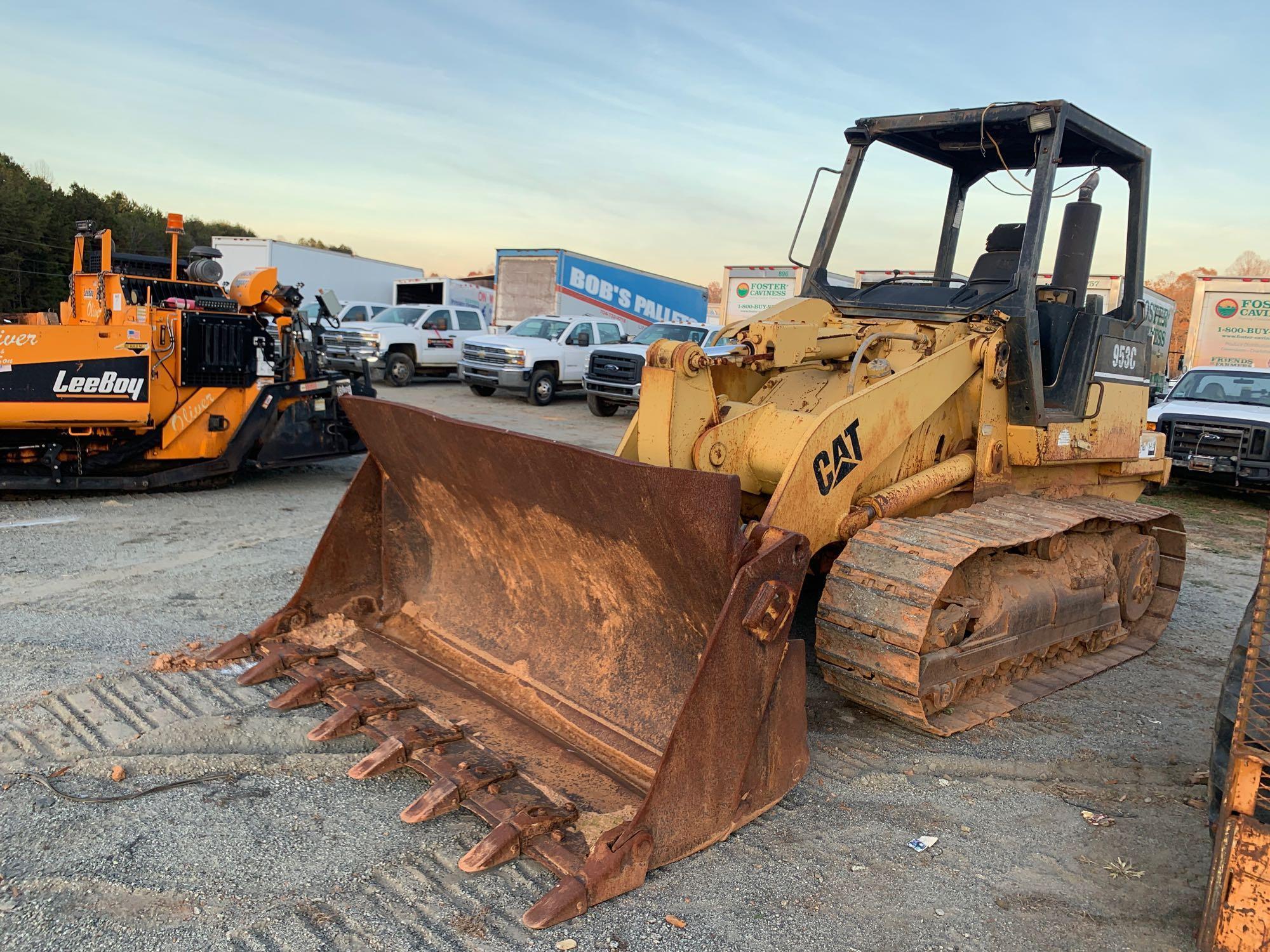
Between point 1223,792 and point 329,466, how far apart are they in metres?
10.2

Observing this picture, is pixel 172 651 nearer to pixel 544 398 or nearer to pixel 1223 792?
pixel 1223 792

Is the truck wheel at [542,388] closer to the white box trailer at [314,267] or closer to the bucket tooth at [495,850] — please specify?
the white box trailer at [314,267]

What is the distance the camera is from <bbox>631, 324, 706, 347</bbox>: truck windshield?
19.1 metres

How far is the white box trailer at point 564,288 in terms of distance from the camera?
23891 millimetres

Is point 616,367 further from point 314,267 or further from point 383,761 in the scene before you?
point 383,761

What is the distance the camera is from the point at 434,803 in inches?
127

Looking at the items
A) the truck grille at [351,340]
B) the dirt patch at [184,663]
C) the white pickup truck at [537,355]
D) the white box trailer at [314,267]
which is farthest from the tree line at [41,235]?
the dirt patch at [184,663]

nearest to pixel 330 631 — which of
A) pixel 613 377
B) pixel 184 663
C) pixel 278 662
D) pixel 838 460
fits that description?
pixel 278 662

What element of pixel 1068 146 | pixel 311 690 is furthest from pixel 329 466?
pixel 1068 146

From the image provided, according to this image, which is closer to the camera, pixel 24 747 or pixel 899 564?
pixel 24 747

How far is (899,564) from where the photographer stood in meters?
3.99

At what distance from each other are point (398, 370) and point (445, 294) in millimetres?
6183

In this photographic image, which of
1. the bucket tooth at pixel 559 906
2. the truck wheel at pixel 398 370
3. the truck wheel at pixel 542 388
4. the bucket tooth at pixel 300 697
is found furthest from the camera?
the truck wheel at pixel 398 370

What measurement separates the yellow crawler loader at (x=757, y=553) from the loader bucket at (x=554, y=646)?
0.5 inches
